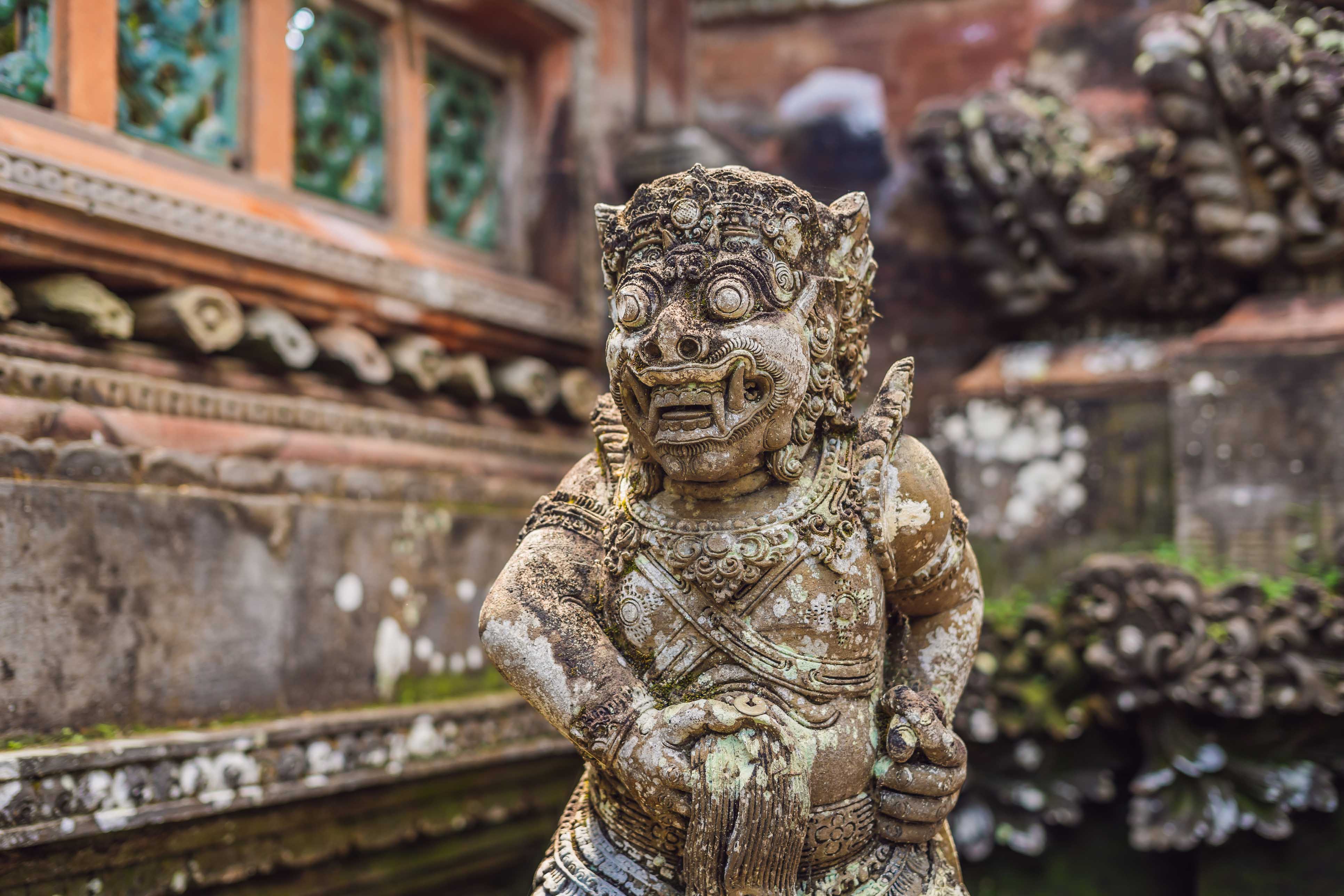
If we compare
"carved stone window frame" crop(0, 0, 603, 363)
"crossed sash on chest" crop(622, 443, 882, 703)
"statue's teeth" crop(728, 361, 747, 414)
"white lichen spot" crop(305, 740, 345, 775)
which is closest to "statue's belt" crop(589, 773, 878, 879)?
"crossed sash on chest" crop(622, 443, 882, 703)

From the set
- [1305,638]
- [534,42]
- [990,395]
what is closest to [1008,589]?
[990,395]

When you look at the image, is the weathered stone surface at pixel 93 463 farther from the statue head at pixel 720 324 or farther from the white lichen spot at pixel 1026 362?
the white lichen spot at pixel 1026 362

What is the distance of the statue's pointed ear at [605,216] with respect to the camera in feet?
6.79

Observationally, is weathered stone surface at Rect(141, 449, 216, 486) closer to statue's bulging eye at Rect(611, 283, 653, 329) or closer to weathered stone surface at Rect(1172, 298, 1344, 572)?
statue's bulging eye at Rect(611, 283, 653, 329)

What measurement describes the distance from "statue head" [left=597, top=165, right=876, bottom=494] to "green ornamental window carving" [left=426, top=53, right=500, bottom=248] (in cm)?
293

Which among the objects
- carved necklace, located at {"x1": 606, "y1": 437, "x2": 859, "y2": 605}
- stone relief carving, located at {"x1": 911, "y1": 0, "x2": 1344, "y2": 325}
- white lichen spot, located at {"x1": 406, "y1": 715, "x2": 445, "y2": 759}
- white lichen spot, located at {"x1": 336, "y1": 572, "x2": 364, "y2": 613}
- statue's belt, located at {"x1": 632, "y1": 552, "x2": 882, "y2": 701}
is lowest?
white lichen spot, located at {"x1": 406, "y1": 715, "x2": 445, "y2": 759}

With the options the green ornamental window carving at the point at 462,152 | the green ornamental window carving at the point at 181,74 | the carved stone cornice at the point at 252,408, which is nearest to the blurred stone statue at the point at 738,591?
the carved stone cornice at the point at 252,408

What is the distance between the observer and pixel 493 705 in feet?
13.3

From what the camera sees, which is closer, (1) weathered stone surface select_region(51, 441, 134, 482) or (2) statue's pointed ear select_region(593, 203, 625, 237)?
(2) statue's pointed ear select_region(593, 203, 625, 237)

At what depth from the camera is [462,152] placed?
4875 mm

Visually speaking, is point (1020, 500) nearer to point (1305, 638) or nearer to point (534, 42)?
point (1305, 638)

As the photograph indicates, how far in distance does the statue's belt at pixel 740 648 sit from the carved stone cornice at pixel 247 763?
1710 millimetres

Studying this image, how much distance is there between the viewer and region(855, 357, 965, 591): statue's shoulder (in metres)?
2.08

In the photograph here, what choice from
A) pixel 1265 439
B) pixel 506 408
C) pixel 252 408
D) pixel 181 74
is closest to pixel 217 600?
pixel 252 408
